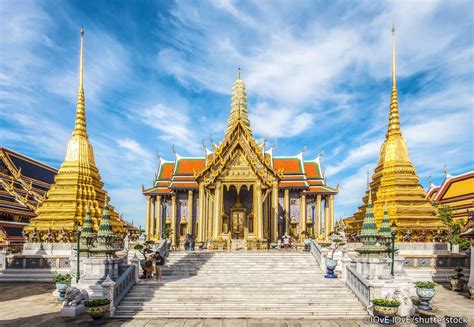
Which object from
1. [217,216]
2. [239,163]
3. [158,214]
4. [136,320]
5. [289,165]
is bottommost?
[136,320]

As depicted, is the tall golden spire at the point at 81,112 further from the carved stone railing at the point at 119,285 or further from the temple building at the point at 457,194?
the temple building at the point at 457,194

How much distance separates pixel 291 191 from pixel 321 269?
18124 mm

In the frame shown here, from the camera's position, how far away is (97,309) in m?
12.2

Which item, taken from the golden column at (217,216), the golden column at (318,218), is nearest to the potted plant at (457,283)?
the golden column at (217,216)

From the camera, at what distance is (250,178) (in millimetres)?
29281

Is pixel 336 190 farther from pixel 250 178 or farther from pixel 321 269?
pixel 321 269

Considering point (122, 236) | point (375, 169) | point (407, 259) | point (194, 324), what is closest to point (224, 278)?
point (194, 324)

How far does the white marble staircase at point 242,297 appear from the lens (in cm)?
1366

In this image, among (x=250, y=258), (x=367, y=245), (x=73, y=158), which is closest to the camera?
(x=367, y=245)

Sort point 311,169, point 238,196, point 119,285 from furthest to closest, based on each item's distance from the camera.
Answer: point 311,169 < point 238,196 < point 119,285

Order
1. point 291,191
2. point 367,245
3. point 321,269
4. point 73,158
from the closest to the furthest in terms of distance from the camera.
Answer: point 367,245
point 321,269
point 73,158
point 291,191

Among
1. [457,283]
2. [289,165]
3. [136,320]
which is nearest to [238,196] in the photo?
[289,165]

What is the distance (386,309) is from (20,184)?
35937mm

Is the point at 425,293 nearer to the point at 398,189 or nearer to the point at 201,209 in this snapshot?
the point at 398,189
